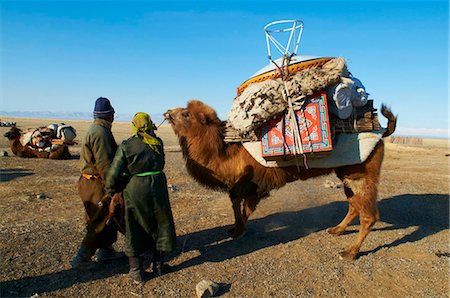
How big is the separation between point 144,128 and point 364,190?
138 inches

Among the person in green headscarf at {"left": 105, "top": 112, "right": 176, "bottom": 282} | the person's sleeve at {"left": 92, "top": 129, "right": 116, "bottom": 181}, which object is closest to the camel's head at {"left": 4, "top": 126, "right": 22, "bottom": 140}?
the person's sleeve at {"left": 92, "top": 129, "right": 116, "bottom": 181}

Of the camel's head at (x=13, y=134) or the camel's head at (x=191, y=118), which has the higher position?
the camel's head at (x=191, y=118)

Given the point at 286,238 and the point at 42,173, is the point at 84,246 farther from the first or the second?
the point at 42,173

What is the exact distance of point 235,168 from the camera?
5.48 m

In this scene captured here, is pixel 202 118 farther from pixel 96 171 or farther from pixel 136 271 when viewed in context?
pixel 136 271

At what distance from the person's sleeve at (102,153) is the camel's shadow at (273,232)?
1379 mm

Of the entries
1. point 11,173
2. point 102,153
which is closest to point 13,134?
point 11,173

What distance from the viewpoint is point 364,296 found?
13.3 feet

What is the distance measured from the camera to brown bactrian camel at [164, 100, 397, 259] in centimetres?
536

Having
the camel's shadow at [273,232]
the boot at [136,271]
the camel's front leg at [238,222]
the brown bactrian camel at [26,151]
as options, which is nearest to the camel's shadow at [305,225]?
the camel's shadow at [273,232]

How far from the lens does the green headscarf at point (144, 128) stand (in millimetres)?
4105

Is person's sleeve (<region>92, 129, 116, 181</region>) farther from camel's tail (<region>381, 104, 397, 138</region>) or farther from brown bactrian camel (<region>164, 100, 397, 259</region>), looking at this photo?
camel's tail (<region>381, 104, 397, 138</region>)

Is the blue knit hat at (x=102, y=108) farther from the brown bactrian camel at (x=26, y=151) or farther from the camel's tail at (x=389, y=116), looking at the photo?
the brown bactrian camel at (x=26, y=151)

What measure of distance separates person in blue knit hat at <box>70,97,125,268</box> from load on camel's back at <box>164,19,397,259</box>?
56.4 inches
